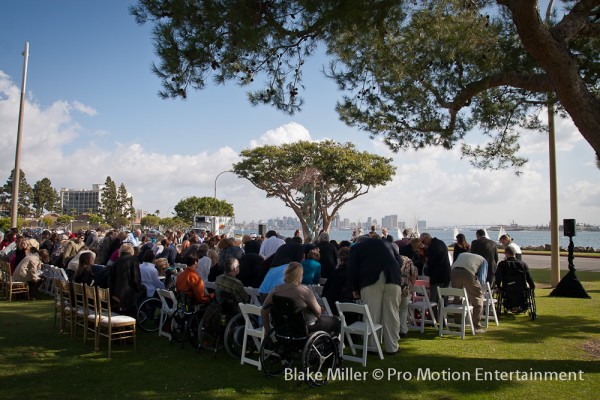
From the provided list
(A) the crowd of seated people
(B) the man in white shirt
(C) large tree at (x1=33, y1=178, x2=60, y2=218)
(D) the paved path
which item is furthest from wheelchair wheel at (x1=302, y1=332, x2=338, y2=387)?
(C) large tree at (x1=33, y1=178, x2=60, y2=218)

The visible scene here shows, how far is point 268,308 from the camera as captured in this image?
5.23 m

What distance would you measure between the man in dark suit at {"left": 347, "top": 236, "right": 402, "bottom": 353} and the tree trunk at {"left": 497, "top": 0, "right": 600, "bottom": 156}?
2.69 meters

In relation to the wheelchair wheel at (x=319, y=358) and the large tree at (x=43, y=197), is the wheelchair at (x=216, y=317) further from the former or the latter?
the large tree at (x=43, y=197)

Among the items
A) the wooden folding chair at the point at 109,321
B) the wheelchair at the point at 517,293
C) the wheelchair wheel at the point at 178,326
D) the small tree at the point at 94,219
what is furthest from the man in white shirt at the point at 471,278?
the small tree at the point at 94,219

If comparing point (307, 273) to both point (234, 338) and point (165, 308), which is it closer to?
point (234, 338)

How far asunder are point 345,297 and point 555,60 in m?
3.93

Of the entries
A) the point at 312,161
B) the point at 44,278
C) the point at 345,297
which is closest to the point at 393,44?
the point at 345,297

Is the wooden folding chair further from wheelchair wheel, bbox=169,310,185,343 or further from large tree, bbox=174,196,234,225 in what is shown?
large tree, bbox=174,196,234,225

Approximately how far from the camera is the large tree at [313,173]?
101 ft

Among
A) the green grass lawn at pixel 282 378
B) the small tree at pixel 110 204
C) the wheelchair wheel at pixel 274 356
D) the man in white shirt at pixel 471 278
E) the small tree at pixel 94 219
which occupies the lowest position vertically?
the green grass lawn at pixel 282 378

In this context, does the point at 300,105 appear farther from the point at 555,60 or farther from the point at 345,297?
the point at 555,60

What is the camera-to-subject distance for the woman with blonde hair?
5.10m

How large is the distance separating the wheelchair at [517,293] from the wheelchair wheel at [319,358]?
5.19 meters

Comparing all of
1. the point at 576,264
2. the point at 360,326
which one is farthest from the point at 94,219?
the point at 360,326
